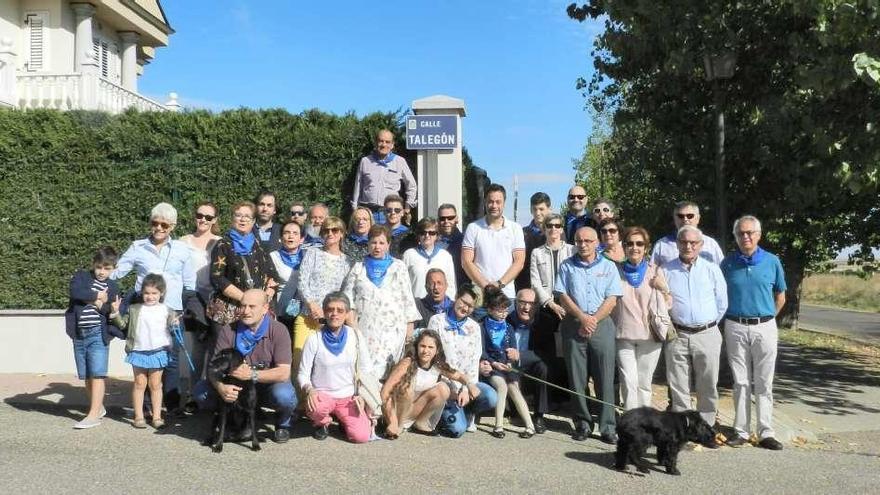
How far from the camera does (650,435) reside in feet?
18.1

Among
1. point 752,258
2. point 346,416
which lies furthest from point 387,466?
point 752,258

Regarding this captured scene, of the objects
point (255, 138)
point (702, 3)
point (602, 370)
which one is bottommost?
point (602, 370)

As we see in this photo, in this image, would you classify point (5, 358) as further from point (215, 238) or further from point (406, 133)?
point (406, 133)

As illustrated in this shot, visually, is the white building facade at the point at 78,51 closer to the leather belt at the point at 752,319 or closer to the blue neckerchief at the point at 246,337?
the blue neckerchief at the point at 246,337

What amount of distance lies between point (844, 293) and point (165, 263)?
39.2 metres

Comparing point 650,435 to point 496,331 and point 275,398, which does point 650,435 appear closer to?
point 496,331

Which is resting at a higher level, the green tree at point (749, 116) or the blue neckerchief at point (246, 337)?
the green tree at point (749, 116)

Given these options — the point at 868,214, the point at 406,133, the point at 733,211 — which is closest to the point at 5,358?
the point at 406,133

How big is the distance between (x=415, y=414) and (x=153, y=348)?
7.89ft

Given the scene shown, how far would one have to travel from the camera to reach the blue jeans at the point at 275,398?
6.20 metres

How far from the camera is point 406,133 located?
373 inches

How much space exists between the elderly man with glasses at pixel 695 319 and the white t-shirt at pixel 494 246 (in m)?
1.52

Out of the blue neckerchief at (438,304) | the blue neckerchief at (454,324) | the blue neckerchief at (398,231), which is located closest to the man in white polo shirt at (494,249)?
the blue neckerchief at (438,304)

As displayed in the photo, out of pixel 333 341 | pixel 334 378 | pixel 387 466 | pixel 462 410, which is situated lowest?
pixel 387 466
